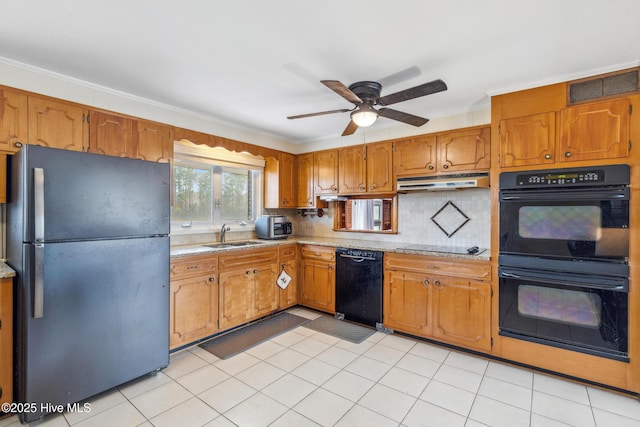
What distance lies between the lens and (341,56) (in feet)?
6.77

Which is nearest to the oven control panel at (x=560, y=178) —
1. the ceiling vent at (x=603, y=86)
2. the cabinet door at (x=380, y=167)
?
the ceiling vent at (x=603, y=86)

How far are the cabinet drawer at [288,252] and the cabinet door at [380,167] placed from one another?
4.10 ft

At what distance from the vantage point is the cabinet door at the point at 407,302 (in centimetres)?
302

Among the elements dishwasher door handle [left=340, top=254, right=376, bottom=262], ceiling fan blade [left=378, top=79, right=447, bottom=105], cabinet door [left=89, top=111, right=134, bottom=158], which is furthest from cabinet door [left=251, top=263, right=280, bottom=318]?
ceiling fan blade [left=378, top=79, right=447, bottom=105]

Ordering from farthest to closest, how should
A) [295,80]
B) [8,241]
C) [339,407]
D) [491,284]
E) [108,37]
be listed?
[491,284], [295,80], [8,241], [339,407], [108,37]

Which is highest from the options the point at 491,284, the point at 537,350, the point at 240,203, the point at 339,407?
the point at 240,203

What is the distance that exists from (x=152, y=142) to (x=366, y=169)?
2.35 m

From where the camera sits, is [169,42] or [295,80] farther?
[295,80]

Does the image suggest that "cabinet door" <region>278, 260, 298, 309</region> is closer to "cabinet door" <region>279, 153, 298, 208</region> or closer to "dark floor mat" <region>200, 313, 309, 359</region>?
"dark floor mat" <region>200, 313, 309, 359</region>

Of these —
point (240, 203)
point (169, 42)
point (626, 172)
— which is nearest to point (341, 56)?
point (169, 42)

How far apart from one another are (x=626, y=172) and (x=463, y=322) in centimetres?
169

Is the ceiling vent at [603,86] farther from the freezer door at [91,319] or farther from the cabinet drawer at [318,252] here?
the freezer door at [91,319]

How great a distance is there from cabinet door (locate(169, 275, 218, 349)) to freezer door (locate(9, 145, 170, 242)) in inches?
27.2

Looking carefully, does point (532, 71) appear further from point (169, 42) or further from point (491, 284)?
point (169, 42)
